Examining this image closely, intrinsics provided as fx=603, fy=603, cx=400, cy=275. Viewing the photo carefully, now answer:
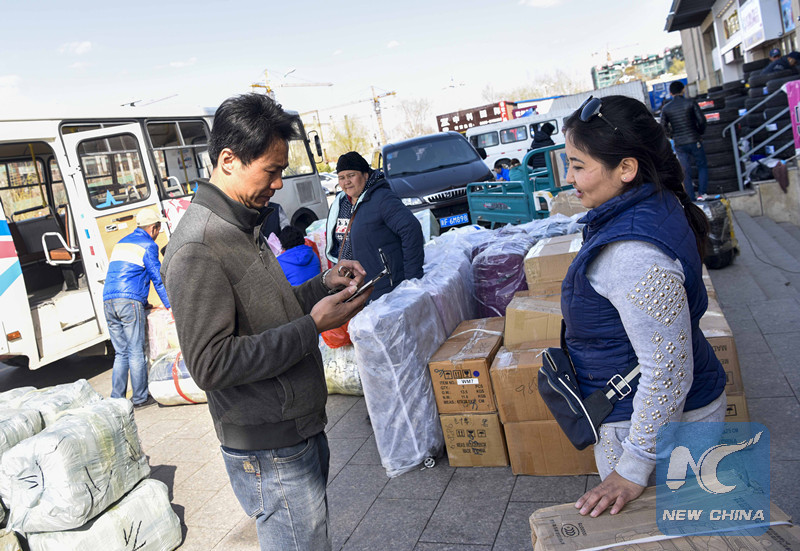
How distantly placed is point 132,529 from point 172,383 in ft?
9.36

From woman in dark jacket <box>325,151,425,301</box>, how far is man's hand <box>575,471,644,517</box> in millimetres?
3098

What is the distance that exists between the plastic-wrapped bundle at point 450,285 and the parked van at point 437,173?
448 cm

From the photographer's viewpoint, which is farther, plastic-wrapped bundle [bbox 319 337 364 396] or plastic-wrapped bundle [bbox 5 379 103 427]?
plastic-wrapped bundle [bbox 319 337 364 396]

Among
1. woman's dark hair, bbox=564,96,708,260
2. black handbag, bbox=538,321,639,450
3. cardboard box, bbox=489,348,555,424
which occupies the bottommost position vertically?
cardboard box, bbox=489,348,555,424

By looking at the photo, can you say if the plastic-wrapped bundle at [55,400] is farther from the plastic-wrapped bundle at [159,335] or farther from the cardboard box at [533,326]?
the cardboard box at [533,326]

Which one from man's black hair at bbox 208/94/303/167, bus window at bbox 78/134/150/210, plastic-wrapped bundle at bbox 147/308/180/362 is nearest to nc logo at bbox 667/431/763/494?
man's black hair at bbox 208/94/303/167

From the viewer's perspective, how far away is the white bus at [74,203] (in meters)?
6.91

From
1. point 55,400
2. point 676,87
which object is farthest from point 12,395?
point 676,87

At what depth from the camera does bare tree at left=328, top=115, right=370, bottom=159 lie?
60919 mm

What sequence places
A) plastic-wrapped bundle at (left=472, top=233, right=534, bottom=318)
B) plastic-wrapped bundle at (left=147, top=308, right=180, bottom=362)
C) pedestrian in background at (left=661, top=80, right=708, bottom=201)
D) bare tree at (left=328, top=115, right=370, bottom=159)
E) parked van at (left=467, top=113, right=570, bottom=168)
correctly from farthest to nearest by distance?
1. bare tree at (left=328, top=115, right=370, bottom=159)
2. parked van at (left=467, top=113, right=570, bottom=168)
3. pedestrian in background at (left=661, top=80, right=708, bottom=201)
4. plastic-wrapped bundle at (left=147, top=308, right=180, bottom=362)
5. plastic-wrapped bundle at (left=472, top=233, right=534, bottom=318)

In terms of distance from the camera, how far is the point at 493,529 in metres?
3.06

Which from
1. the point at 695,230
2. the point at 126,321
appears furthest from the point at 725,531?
the point at 126,321

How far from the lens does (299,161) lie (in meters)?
12.4

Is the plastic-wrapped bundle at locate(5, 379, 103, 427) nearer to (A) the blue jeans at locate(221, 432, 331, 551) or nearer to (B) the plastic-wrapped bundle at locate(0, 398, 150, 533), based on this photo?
(B) the plastic-wrapped bundle at locate(0, 398, 150, 533)
